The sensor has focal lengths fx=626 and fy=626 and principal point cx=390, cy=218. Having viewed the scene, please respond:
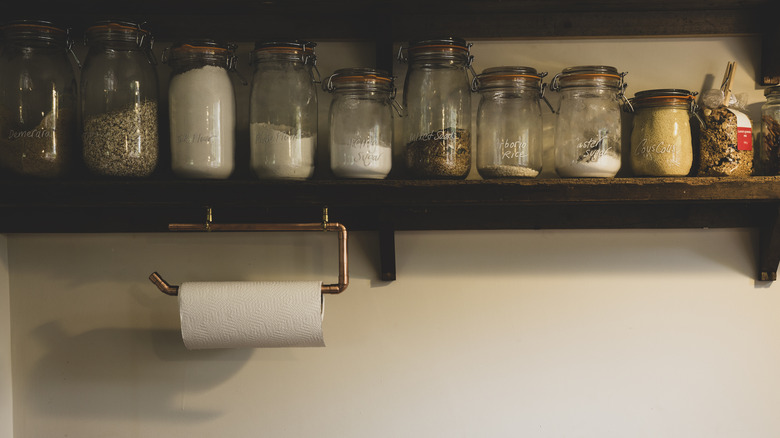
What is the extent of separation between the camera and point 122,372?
3.81 ft

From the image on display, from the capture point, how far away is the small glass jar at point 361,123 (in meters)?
0.97

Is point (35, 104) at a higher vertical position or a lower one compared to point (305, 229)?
higher

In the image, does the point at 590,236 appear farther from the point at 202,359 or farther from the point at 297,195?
the point at 202,359

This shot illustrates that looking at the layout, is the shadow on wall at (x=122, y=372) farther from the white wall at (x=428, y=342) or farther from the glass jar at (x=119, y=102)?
the glass jar at (x=119, y=102)

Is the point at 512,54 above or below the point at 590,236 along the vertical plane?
above

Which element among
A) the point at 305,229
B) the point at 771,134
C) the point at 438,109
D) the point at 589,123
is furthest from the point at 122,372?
the point at 771,134

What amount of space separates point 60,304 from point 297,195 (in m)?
0.55

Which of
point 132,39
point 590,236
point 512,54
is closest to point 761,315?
point 590,236

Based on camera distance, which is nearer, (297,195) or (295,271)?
(297,195)

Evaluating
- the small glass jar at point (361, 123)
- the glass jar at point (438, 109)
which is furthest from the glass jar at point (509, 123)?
the small glass jar at point (361, 123)

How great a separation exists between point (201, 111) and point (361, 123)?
9.7 inches

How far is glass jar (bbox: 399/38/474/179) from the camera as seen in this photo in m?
0.97

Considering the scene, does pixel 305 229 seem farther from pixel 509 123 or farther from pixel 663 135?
pixel 663 135

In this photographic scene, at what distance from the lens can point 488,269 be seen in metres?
1.15
